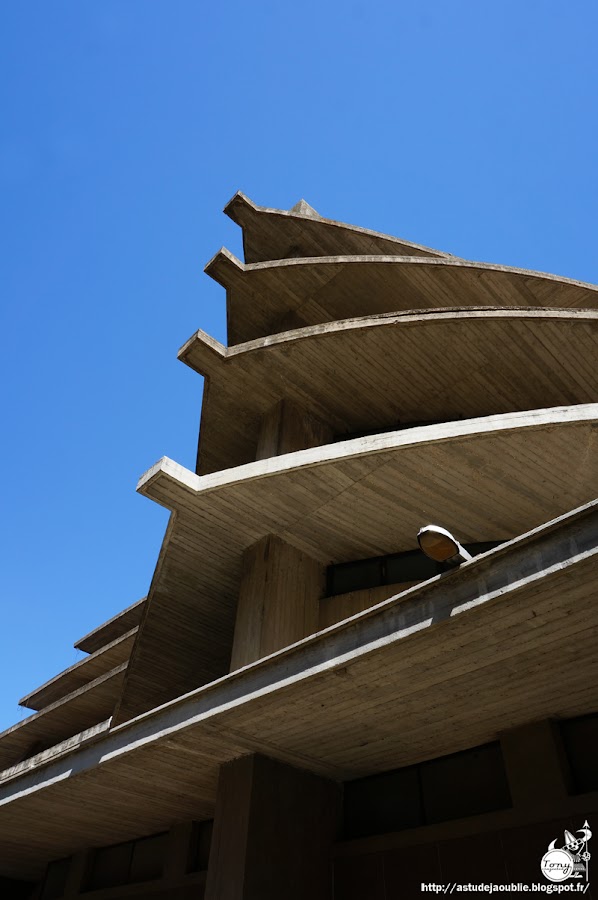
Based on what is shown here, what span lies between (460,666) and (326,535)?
5.50 meters

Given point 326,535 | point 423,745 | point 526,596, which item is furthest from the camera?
point 326,535

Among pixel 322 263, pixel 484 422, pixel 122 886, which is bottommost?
pixel 122 886

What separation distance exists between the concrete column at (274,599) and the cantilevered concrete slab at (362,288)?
7960 millimetres

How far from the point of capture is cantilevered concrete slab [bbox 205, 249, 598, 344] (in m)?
16.4

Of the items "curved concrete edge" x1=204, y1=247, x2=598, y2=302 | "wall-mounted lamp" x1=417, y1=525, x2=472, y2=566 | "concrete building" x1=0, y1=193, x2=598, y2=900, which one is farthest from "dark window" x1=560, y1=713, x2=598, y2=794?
"curved concrete edge" x1=204, y1=247, x2=598, y2=302

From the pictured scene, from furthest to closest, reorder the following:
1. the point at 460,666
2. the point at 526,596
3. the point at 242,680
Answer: the point at 242,680, the point at 460,666, the point at 526,596

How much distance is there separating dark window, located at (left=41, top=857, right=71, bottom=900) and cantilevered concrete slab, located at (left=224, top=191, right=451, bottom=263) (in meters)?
17.1

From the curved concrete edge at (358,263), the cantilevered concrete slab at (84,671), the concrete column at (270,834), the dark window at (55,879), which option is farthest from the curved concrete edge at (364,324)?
the dark window at (55,879)

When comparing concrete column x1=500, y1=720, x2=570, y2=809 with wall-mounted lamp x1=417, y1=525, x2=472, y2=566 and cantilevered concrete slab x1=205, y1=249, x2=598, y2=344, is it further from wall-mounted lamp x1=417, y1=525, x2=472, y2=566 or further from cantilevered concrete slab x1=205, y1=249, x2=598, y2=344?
cantilevered concrete slab x1=205, y1=249, x2=598, y2=344

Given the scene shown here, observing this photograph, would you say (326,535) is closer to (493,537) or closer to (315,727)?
(493,537)

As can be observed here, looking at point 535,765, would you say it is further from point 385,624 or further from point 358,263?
point 358,263

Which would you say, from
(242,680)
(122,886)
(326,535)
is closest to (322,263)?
(326,535)

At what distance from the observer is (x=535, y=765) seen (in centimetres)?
790

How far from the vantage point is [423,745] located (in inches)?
Result: 348
